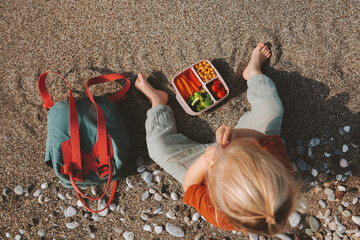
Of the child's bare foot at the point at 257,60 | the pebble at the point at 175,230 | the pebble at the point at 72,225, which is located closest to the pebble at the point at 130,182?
the pebble at the point at 175,230

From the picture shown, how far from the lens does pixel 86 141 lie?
247 cm

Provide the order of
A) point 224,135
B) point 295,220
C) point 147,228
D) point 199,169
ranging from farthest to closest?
point 147,228, point 295,220, point 199,169, point 224,135

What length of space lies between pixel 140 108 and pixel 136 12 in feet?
3.51

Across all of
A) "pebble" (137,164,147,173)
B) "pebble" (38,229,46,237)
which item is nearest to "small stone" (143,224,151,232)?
"pebble" (137,164,147,173)

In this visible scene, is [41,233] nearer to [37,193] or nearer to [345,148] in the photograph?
[37,193]

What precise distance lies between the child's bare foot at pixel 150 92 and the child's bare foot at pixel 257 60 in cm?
90

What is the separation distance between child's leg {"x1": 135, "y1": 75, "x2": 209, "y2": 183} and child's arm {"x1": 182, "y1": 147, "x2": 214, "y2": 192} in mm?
235

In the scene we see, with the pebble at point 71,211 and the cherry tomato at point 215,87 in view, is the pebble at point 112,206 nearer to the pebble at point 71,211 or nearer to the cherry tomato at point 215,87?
the pebble at point 71,211

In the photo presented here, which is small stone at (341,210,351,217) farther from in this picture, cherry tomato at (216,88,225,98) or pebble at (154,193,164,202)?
pebble at (154,193,164,202)

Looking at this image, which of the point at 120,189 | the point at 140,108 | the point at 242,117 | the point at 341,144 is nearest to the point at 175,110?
the point at 140,108

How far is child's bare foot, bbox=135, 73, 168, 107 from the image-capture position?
267cm

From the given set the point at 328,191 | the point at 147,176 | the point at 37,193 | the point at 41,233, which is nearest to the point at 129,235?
the point at 147,176

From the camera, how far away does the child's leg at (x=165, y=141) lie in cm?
250

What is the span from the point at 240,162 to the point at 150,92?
4.53 ft
